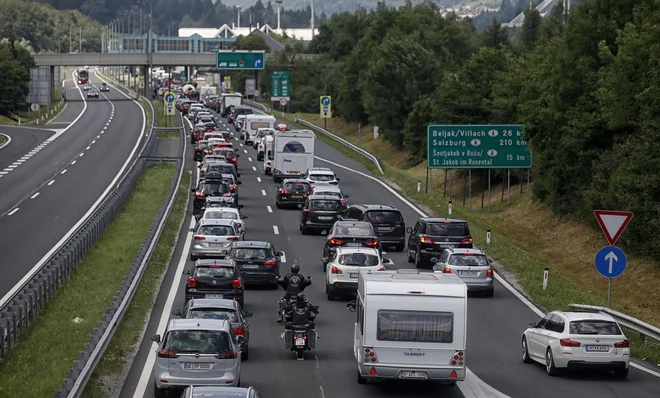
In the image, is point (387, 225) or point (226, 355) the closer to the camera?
point (226, 355)

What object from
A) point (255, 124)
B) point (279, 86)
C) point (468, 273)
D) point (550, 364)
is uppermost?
point (279, 86)

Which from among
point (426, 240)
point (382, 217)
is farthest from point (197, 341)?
point (382, 217)

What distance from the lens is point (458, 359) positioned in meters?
19.9

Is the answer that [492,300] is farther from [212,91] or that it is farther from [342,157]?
[212,91]

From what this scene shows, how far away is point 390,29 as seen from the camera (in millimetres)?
110062

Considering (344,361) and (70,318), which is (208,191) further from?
(344,361)

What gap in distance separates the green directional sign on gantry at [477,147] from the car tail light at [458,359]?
1285 inches

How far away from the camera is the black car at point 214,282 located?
2784 cm

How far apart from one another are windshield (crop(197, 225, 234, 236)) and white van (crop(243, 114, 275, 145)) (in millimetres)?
49865

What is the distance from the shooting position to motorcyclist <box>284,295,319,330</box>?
75.6 ft

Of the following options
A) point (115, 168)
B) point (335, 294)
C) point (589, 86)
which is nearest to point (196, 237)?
point (335, 294)

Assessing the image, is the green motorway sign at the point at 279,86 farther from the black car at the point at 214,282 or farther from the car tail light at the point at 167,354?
the car tail light at the point at 167,354

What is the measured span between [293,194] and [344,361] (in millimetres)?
29453

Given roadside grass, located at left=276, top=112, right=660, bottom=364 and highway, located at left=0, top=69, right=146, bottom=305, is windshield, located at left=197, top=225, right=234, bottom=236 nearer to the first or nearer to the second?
highway, located at left=0, top=69, right=146, bottom=305
